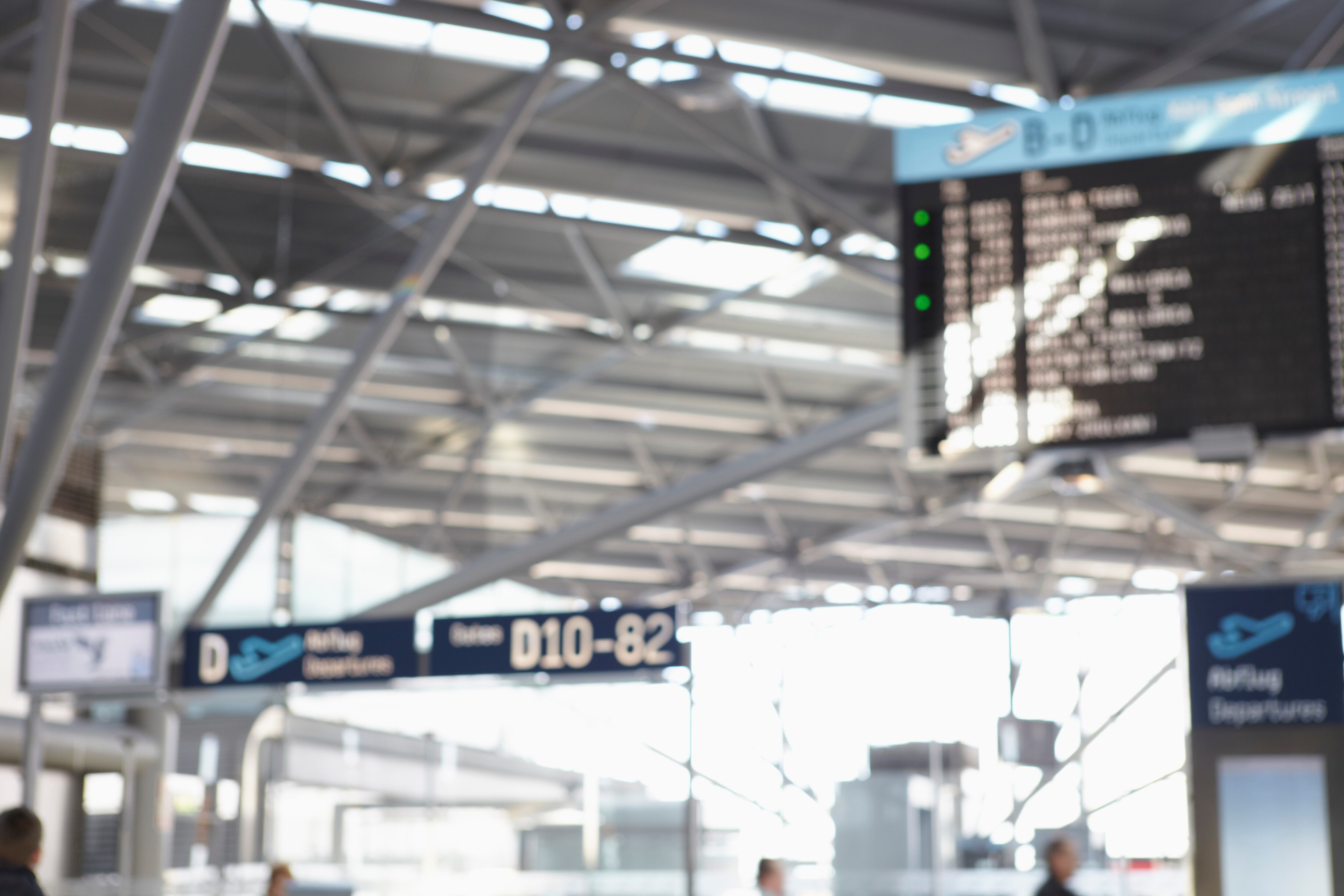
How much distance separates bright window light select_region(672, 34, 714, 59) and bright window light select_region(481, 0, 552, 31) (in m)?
1.36

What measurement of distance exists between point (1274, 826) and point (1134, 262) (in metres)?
3.87

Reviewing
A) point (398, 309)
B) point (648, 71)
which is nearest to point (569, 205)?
point (398, 309)

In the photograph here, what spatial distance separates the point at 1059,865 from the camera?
10.5 meters

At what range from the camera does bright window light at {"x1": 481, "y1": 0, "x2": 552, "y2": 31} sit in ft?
50.1

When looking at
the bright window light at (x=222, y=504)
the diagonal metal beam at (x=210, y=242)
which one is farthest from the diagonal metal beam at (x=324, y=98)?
the bright window light at (x=222, y=504)

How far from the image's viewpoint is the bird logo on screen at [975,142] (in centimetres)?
1191

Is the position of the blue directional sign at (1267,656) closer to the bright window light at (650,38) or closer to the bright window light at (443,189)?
the bright window light at (650,38)

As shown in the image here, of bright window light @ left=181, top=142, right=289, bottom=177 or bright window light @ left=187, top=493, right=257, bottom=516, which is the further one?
bright window light @ left=187, top=493, right=257, bottom=516

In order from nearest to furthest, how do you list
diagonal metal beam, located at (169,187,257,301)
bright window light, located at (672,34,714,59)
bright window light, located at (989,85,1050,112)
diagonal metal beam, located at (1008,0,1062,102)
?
diagonal metal beam, located at (1008,0,1062,102) → bright window light, located at (672,34,714,59) → bright window light, located at (989,85,1050,112) → diagonal metal beam, located at (169,187,257,301)

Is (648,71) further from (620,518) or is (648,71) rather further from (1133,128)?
(620,518)

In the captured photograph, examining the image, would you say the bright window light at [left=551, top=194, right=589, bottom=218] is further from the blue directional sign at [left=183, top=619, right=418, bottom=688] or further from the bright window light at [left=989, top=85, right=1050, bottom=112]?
the blue directional sign at [left=183, top=619, right=418, bottom=688]

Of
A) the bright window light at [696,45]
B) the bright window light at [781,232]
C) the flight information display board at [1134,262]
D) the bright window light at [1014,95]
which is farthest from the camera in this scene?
the bright window light at [781,232]

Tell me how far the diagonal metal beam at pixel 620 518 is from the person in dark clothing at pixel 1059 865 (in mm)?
10962

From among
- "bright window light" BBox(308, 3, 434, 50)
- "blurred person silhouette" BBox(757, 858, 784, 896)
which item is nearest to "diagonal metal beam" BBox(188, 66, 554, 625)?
"bright window light" BBox(308, 3, 434, 50)
